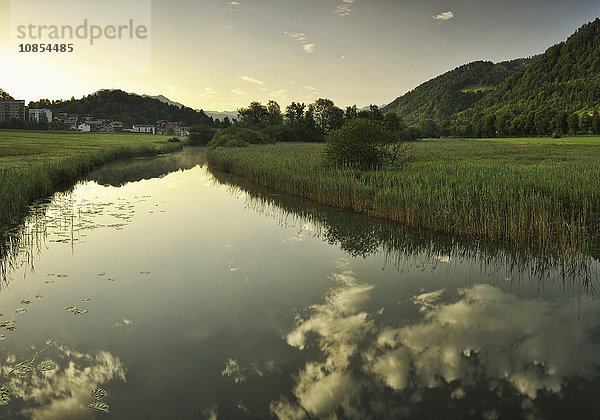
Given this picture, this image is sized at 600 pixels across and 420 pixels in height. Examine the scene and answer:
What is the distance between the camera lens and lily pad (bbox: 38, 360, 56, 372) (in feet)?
14.6

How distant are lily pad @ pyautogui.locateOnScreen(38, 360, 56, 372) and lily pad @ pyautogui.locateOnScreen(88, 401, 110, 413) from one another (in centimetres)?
107

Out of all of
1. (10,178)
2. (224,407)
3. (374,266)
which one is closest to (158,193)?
(10,178)

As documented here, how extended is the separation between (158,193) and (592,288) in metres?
19.6

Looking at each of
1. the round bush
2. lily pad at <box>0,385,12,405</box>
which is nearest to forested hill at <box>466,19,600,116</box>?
the round bush

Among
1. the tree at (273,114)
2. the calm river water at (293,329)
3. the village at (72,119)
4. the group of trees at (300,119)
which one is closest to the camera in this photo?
the calm river water at (293,329)

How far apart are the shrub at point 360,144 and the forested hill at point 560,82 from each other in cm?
11433

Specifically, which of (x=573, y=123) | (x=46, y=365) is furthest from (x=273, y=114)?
(x=46, y=365)

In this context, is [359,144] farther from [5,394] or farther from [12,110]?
[12,110]

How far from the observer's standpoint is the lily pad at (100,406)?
3.74 meters

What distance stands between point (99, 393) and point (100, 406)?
0.25 m

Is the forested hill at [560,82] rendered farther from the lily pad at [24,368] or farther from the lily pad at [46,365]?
the lily pad at [24,368]

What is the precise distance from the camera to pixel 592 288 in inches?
269

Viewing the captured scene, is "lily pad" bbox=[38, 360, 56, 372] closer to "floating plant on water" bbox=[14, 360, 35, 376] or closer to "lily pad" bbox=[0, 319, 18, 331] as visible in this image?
"floating plant on water" bbox=[14, 360, 35, 376]

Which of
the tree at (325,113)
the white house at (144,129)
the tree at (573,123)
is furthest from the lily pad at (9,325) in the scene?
the white house at (144,129)
